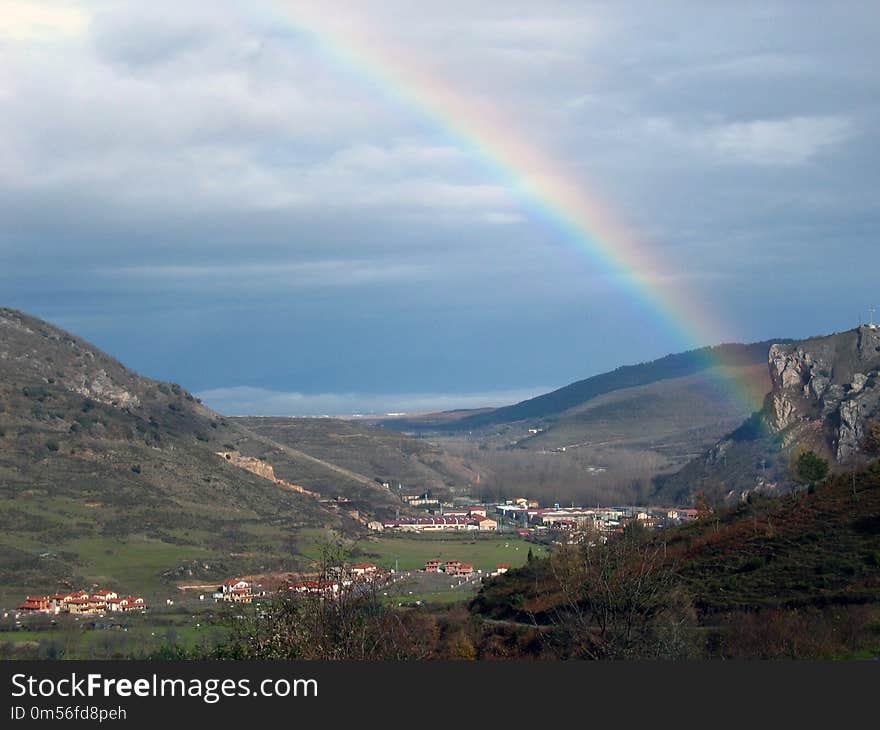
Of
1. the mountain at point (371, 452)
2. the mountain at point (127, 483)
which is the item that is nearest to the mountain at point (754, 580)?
the mountain at point (127, 483)

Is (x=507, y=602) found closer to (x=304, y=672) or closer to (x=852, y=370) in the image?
(x=304, y=672)

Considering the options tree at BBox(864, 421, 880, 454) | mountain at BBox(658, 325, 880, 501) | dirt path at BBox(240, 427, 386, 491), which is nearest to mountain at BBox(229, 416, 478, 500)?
dirt path at BBox(240, 427, 386, 491)

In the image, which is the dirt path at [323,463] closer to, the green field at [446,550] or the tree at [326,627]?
the green field at [446,550]

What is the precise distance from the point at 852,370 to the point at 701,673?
10328cm

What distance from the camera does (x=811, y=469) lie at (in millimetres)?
45406

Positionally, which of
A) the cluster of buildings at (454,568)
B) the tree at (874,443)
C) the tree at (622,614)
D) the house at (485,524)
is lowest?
the cluster of buildings at (454,568)

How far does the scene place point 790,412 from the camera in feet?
358

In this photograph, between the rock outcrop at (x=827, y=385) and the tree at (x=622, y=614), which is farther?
the rock outcrop at (x=827, y=385)

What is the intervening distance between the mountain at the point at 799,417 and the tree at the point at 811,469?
39249 millimetres

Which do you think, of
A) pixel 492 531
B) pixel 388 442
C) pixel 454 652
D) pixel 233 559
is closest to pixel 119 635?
pixel 454 652

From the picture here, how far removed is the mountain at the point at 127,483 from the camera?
7162cm

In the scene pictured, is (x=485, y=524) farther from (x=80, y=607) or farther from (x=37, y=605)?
(x=37, y=605)

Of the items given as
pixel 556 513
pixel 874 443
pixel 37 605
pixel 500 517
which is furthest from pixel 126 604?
pixel 500 517

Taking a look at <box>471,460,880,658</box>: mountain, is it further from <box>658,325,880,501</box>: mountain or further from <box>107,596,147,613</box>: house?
<box>658,325,880,501</box>: mountain
